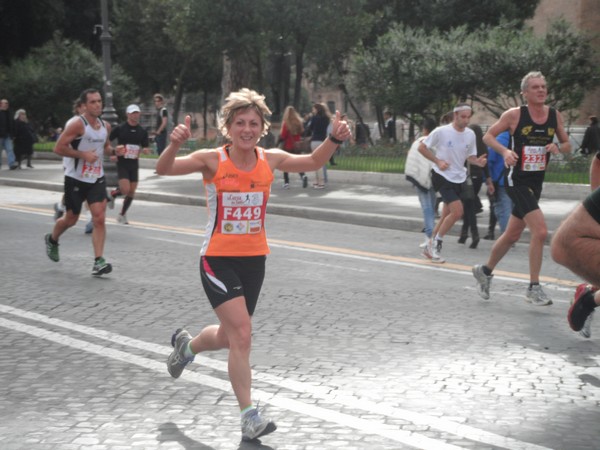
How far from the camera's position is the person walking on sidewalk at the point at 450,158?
12.1 metres

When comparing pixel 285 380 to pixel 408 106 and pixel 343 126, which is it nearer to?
pixel 343 126

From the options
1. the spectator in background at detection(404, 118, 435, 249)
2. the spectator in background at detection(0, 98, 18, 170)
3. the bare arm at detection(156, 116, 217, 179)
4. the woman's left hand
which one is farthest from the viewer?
the spectator in background at detection(0, 98, 18, 170)

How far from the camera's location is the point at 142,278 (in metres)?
10.5

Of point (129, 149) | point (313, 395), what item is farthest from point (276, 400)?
point (129, 149)

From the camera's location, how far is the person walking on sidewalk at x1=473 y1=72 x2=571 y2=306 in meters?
8.93

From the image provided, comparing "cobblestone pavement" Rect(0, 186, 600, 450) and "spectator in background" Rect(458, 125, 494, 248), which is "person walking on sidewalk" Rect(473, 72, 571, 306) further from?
"spectator in background" Rect(458, 125, 494, 248)

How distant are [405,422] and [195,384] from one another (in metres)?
1.40

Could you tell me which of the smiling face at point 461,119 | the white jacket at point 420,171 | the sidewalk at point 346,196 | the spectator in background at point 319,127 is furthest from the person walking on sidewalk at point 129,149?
the spectator in background at point 319,127

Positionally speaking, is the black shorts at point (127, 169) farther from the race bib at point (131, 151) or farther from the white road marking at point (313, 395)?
the white road marking at point (313, 395)

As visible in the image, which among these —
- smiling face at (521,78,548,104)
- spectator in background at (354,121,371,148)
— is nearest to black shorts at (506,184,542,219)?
smiling face at (521,78,548,104)

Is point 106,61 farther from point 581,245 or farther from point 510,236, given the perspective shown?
point 581,245

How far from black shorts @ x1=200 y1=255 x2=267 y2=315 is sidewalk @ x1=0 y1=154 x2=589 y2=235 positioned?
32.7 ft

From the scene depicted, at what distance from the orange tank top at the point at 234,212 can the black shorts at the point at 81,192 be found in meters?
5.43

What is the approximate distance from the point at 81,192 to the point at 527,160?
14.7 ft
